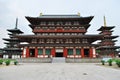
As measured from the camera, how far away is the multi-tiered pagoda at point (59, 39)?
37.3m

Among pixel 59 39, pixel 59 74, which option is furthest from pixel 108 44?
pixel 59 74

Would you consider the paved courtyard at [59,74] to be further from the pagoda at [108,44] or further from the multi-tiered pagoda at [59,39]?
the pagoda at [108,44]

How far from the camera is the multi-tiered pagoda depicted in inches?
1469

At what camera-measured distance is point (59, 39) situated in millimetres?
38844

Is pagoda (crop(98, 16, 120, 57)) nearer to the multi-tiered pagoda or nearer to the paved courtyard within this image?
the multi-tiered pagoda

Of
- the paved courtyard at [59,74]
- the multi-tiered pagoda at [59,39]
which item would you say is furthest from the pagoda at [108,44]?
the paved courtyard at [59,74]

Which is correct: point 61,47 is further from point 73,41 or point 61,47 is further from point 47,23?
point 47,23

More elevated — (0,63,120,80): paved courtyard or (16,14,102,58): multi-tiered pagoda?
(16,14,102,58): multi-tiered pagoda

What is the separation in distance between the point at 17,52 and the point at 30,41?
1764 cm

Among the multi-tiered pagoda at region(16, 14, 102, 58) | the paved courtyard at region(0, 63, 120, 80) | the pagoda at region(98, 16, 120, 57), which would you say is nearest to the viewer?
the paved courtyard at region(0, 63, 120, 80)

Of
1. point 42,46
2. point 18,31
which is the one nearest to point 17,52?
point 18,31

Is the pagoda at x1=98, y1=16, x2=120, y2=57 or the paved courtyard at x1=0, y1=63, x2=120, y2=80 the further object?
the pagoda at x1=98, y1=16, x2=120, y2=57

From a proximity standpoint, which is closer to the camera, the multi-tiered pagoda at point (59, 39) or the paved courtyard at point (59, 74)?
the paved courtyard at point (59, 74)

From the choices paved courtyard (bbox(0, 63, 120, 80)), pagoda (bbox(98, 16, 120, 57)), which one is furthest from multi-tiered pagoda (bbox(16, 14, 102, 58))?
paved courtyard (bbox(0, 63, 120, 80))
